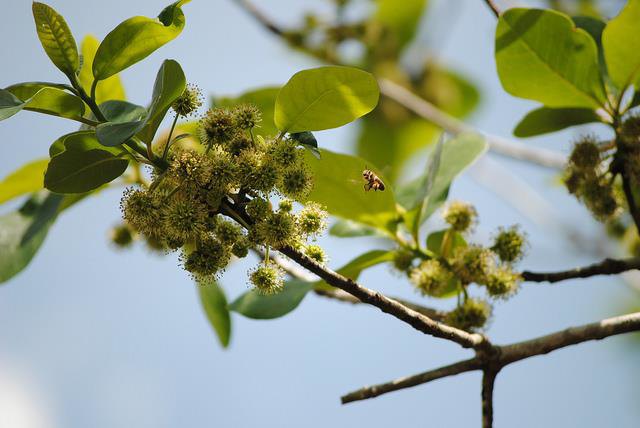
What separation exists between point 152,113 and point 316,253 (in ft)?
1.86

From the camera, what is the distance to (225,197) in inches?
72.5

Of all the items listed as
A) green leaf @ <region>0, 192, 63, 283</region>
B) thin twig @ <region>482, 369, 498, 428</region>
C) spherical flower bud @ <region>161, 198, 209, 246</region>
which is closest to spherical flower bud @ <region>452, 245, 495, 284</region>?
thin twig @ <region>482, 369, 498, 428</region>

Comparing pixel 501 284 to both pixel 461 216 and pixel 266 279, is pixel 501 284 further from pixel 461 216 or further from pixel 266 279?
pixel 266 279

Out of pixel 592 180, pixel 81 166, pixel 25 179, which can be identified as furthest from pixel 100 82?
pixel 592 180

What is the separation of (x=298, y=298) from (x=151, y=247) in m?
0.81

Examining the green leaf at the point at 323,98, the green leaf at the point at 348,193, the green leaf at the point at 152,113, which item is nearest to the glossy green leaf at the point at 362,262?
the green leaf at the point at 348,193

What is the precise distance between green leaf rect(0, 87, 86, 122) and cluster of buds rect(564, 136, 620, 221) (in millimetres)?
1732

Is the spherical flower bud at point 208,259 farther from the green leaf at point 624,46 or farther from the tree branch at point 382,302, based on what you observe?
the green leaf at point 624,46

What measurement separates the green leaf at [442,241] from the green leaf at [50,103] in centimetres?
134

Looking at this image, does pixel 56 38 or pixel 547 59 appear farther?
pixel 547 59

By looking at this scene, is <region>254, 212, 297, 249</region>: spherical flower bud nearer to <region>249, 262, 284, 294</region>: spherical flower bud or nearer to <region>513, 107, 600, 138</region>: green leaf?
<region>249, 262, 284, 294</region>: spherical flower bud

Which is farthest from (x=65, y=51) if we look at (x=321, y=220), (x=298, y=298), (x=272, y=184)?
(x=298, y=298)

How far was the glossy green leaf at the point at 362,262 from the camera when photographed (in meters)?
2.62

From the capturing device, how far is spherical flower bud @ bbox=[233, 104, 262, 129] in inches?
76.2
